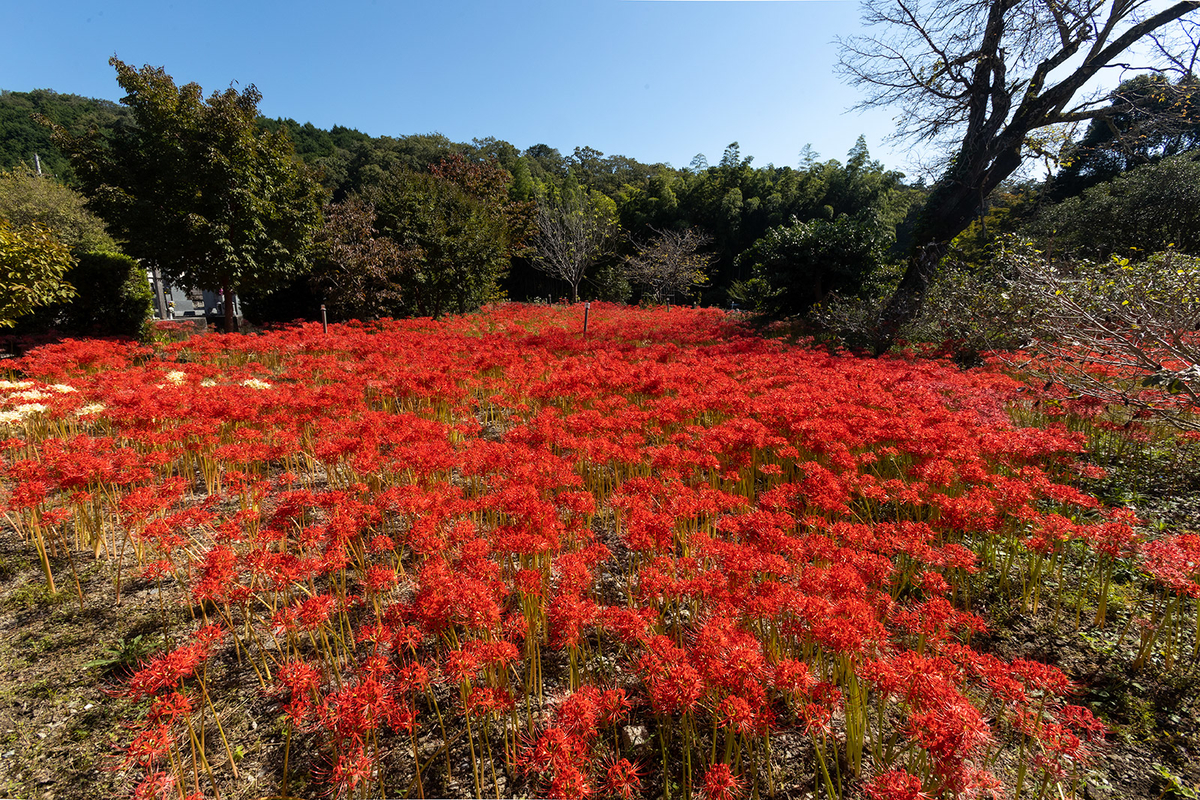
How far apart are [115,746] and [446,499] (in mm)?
1858

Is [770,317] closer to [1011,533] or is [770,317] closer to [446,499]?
[1011,533]

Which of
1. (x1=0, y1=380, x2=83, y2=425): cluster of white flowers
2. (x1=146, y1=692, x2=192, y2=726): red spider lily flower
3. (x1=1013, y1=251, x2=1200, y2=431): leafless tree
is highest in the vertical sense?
(x1=1013, y1=251, x2=1200, y2=431): leafless tree

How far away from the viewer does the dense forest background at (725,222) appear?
14.7 meters

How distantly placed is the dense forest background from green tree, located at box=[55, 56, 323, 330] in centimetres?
91

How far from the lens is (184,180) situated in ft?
37.4

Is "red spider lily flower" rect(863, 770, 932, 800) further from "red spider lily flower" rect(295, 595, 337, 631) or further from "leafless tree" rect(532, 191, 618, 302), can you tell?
"leafless tree" rect(532, 191, 618, 302)

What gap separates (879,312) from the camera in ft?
39.7

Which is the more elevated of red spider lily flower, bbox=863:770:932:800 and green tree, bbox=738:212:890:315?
green tree, bbox=738:212:890:315

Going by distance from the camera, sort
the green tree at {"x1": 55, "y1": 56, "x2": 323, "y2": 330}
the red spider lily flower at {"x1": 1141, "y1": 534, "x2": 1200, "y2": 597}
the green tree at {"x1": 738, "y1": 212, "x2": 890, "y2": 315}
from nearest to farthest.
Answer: the red spider lily flower at {"x1": 1141, "y1": 534, "x2": 1200, "y2": 597} → the green tree at {"x1": 55, "y1": 56, "x2": 323, "y2": 330} → the green tree at {"x1": 738, "y1": 212, "x2": 890, "y2": 315}

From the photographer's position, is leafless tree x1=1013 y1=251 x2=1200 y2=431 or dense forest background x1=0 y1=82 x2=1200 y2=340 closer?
leafless tree x1=1013 y1=251 x2=1200 y2=431

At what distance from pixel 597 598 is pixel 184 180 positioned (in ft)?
48.3

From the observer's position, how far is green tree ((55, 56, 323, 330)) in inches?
440

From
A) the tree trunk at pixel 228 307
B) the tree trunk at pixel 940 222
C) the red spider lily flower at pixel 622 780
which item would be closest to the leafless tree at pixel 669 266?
the tree trunk at pixel 940 222

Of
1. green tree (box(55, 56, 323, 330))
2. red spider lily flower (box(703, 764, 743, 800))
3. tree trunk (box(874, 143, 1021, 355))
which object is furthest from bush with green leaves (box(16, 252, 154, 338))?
tree trunk (box(874, 143, 1021, 355))
